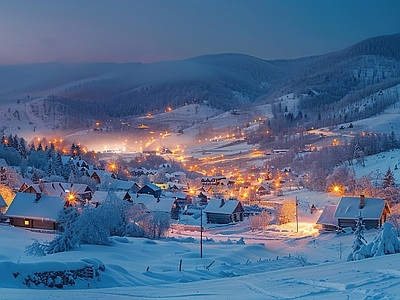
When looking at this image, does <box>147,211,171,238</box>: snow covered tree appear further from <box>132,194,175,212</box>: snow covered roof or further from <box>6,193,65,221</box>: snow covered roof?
<box>132,194,175,212</box>: snow covered roof

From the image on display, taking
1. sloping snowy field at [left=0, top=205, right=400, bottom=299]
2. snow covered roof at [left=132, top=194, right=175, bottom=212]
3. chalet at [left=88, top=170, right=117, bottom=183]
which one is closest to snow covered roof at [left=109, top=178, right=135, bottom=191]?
chalet at [left=88, top=170, right=117, bottom=183]

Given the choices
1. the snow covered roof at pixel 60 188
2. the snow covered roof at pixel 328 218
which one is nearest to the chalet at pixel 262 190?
the snow covered roof at pixel 60 188

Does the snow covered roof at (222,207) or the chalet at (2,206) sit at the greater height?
the chalet at (2,206)

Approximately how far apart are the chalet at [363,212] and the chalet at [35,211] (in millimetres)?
23916

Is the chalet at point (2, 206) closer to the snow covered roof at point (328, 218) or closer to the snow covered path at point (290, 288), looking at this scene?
the snow covered roof at point (328, 218)

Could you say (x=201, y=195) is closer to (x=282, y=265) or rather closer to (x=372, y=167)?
(x=372, y=167)

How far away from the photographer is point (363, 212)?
137ft

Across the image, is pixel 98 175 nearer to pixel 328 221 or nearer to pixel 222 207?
pixel 222 207

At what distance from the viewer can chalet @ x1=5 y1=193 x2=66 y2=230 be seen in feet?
129

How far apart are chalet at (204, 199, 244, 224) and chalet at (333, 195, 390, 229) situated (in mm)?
13855

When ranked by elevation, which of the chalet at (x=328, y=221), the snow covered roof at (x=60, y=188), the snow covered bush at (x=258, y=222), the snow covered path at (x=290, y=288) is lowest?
the snow covered bush at (x=258, y=222)

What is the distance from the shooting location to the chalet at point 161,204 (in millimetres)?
53312

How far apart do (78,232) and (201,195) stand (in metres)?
43.9

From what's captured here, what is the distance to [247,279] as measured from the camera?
15.2 meters
